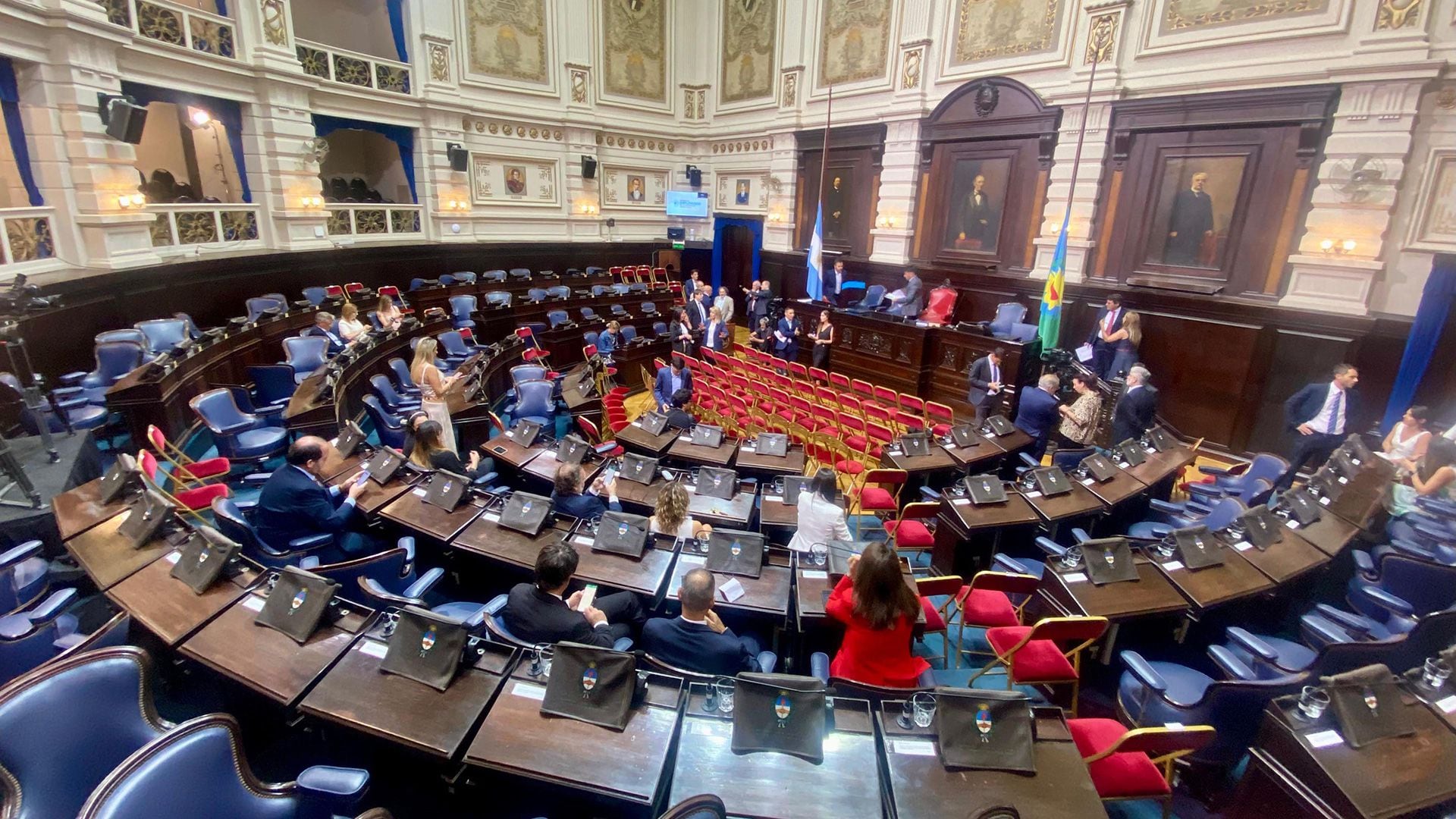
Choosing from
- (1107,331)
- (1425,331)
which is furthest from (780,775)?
(1425,331)

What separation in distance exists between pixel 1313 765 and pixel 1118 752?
0.74 metres

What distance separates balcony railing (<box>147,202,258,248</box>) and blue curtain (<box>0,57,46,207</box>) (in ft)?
4.08

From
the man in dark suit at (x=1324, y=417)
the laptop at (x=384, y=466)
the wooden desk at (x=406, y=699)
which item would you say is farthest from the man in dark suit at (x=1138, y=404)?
the laptop at (x=384, y=466)

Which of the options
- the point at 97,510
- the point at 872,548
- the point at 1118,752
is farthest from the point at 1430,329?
the point at 97,510

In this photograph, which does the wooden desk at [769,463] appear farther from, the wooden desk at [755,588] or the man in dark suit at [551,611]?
the man in dark suit at [551,611]

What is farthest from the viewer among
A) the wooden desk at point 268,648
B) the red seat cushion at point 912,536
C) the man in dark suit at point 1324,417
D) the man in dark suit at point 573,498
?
the man in dark suit at point 1324,417

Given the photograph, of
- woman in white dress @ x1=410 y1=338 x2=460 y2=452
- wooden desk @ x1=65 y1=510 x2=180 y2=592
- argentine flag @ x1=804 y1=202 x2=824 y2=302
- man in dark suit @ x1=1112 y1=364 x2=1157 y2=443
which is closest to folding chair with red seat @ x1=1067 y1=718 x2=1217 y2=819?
man in dark suit @ x1=1112 y1=364 x2=1157 y2=443

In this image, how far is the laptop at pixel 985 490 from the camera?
5.34m

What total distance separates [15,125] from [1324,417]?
51.4 feet

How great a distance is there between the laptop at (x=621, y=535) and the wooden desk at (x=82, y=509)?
3.24 meters

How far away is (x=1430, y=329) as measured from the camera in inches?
309

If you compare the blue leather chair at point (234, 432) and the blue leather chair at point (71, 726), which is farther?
the blue leather chair at point (234, 432)

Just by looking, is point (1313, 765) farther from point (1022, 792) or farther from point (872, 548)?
point (872, 548)

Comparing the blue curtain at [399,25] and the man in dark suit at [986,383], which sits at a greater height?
the blue curtain at [399,25]
